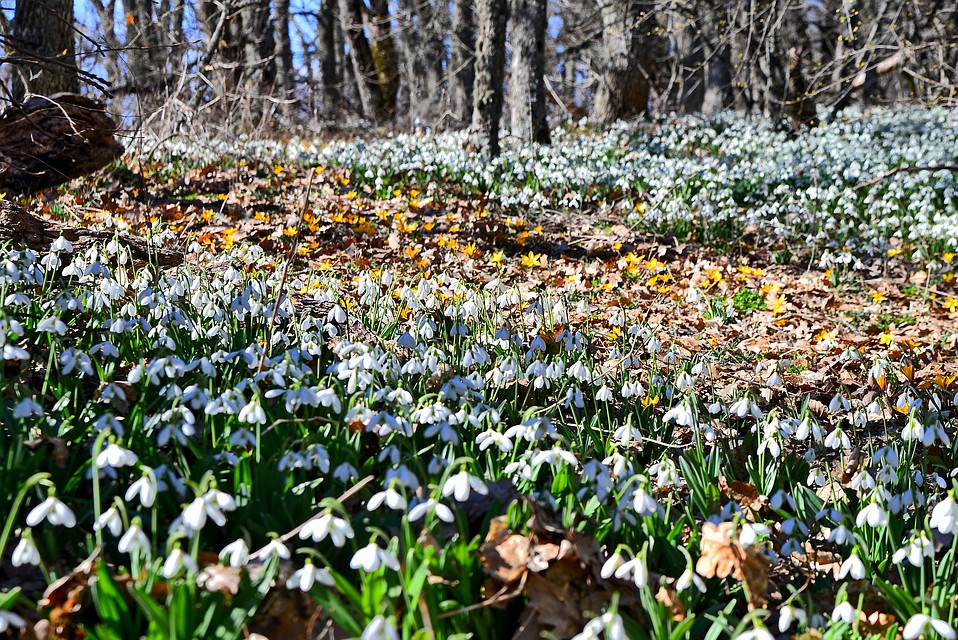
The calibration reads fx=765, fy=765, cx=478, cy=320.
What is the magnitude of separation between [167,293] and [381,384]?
3.23ft

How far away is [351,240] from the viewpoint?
5.73 m

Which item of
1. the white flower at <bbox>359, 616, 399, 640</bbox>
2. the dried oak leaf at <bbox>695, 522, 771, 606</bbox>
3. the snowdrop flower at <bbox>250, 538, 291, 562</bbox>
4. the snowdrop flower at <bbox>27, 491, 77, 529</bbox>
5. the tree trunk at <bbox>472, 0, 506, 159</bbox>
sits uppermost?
the tree trunk at <bbox>472, 0, 506, 159</bbox>

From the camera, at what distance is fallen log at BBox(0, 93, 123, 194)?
17.0 ft

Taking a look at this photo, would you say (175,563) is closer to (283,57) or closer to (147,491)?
(147,491)

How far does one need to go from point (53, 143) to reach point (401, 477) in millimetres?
4813

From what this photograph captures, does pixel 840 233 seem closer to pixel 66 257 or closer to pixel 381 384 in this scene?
pixel 381 384

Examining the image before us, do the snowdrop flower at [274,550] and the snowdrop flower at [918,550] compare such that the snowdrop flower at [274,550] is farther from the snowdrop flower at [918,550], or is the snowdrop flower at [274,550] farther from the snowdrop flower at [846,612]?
the snowdrop flower at [918,550]

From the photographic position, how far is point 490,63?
28.2 feet

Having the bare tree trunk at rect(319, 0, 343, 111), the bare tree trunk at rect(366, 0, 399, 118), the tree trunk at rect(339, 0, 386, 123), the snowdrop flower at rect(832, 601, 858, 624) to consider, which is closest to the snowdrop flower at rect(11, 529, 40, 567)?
the snowdrop flower at rect(832, 601, 858, 624)

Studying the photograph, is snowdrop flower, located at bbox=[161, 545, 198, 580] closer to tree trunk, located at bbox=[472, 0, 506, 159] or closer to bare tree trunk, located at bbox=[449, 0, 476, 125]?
tree trunk, located at bbox=[472, 0, 506, 159]

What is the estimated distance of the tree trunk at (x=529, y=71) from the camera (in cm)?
1005

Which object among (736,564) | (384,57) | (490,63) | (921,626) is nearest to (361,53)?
(384,57)

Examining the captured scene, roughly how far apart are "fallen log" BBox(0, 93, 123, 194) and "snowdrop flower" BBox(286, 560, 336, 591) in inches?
171

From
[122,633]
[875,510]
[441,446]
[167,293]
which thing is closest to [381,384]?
[441,446]
